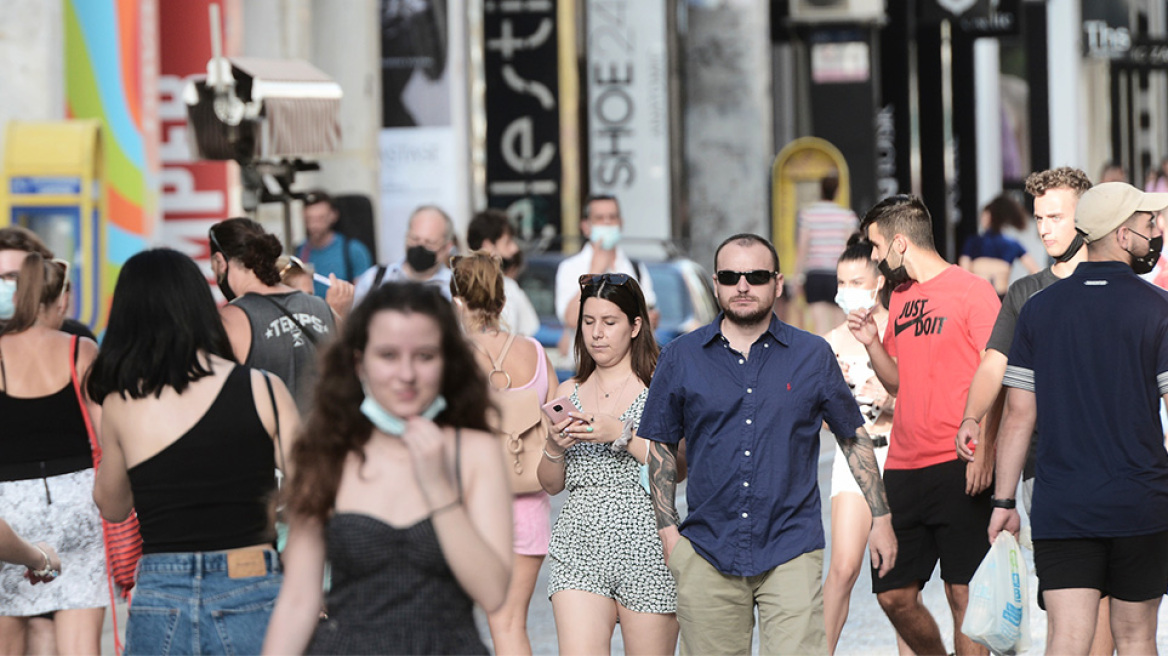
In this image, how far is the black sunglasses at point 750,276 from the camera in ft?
21.3

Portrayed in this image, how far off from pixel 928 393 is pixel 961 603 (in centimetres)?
83

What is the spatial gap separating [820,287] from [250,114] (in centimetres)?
837

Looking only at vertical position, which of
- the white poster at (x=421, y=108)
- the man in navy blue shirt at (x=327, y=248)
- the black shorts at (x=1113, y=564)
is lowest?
the black shorts at (x=1113, y=564)

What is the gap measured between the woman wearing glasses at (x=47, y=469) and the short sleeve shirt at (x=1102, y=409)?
3239 mm

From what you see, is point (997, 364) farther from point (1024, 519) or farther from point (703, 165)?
point (703, 165)

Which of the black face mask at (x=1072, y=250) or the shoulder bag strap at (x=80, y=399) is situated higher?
the black face mask at (x=1072, y=250)

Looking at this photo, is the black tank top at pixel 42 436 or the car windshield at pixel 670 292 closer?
the black tank top at pixel 42 436

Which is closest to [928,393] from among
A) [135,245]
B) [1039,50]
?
[135,245]

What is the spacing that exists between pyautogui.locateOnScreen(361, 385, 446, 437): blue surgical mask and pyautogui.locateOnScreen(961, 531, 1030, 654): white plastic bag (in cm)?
315

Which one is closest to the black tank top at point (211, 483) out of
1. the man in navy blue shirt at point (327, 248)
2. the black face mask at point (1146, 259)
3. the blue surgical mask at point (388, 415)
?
the blue surgical mask at point (388, 415)

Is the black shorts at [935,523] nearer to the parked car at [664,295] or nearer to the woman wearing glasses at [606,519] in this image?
the woman wearing glasses at [606,519]

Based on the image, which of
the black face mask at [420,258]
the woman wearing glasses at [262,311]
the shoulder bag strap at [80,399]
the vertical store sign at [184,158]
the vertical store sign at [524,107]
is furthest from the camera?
the vertical store sign at [524,107]

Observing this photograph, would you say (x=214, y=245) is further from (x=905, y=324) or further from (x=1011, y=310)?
(x=1011, y=310)

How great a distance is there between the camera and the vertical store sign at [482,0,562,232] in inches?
1048
